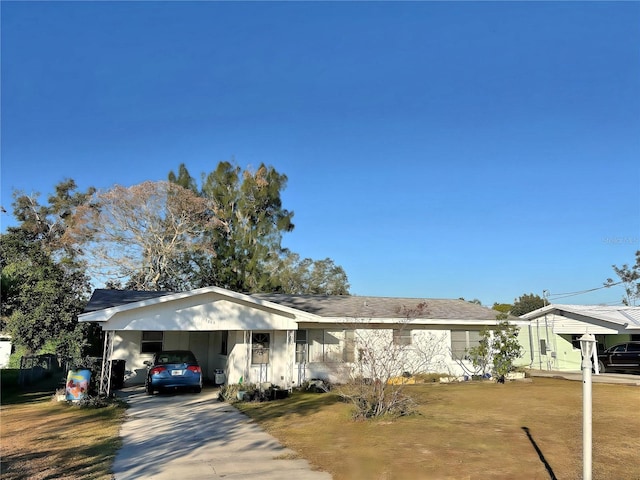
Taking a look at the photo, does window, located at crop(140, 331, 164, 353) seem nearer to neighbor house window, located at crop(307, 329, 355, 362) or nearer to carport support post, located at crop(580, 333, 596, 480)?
neighbor house window, located at crop(307, 329, 355, 362)

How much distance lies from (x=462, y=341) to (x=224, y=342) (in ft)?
34.7

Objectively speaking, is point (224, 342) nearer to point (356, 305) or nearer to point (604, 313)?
point (356, 305)

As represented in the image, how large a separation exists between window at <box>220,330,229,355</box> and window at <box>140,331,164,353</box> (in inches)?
98.0

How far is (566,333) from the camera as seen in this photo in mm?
26250

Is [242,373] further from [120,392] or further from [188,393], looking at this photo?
[120,392]

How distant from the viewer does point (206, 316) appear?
52.9 ft

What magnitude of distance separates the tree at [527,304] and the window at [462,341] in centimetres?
4961

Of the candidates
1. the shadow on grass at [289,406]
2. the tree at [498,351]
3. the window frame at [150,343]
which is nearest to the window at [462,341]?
the tree at [498,351]

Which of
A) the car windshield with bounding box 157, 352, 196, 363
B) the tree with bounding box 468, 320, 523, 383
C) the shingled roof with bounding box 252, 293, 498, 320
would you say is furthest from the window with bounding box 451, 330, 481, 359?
the car windshield with bounding box 157, 352, 196, 363

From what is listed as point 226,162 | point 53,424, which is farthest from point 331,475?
point 226,162

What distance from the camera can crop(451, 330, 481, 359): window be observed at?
21.4 meters

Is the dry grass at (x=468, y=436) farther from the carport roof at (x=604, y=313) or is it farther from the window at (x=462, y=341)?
the carport roof at (x=604, y=313)

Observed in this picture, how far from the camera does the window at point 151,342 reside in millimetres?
19656

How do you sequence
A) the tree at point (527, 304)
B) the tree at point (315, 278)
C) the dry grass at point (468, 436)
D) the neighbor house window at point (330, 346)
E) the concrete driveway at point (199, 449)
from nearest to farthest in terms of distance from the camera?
the concrete driveway at point (199, 449) → the dry grass at point (468, 436) → the neighbor house window at point (330, 346) → the tree at point (315, 278) → the tree at point (527, 304)
